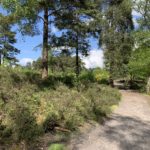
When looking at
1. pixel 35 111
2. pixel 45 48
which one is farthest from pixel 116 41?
pixel 35 111

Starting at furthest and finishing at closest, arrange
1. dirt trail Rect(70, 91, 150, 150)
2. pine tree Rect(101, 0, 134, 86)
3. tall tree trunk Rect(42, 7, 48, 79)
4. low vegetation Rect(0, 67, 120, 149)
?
pine tree Rect(101, 0, 134, 86), tall tree trunk Rect(42, 7, 48, 79), dirt trail Rect(70, 91, 150, 150), low vegetation Rect(0, 67, 120, 149)

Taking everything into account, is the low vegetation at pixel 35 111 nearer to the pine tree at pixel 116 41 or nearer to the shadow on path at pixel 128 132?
the shadow on path at pixel 128 132

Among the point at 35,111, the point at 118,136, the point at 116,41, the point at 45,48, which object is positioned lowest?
the point at 118,136

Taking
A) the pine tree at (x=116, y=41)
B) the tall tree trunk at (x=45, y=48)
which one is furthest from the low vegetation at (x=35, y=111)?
the pine tree at (x=116, y=41)

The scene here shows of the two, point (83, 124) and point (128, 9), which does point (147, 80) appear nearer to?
point (128, 9)

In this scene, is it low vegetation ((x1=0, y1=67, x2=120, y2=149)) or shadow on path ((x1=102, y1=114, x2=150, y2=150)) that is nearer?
low vegetation ((x1=0, y1=67, x2=120, y2=149))

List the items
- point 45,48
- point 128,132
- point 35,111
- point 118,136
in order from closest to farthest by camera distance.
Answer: point 118,136, point 35,111, point 128,132, point 45,48

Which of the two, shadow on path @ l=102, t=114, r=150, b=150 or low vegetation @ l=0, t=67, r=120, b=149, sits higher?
low vegetation @ l=0, t=67, r=120, b=149

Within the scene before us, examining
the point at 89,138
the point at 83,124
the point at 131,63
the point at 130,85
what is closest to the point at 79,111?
the point at 83,124

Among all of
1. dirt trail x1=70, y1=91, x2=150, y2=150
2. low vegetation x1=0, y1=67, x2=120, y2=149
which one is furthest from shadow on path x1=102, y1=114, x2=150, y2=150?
low vegetation x1=0, y1=67, x2=120, y2=149

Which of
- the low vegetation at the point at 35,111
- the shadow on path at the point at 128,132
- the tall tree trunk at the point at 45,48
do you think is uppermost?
the tall tree trunk at the point at 45,48

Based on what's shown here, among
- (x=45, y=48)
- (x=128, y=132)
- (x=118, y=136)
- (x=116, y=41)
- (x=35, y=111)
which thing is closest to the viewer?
(x=118, y=136)

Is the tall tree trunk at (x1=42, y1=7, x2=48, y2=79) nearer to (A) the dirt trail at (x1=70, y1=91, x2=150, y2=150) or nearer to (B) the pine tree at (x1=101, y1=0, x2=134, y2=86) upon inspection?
(A) the dirt trail at (x1=70, y1=91, x2=150, y2=150)

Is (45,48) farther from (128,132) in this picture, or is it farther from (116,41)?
(116,41)
